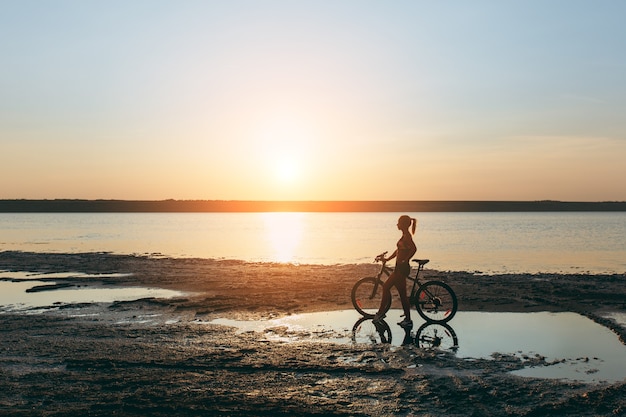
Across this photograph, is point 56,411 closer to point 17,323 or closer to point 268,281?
point 17,323

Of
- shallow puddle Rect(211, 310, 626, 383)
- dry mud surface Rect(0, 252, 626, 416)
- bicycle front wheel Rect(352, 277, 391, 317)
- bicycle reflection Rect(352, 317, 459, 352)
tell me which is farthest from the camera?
bicycle front wheel Rect(352, 277, 391, 317)

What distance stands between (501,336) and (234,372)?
5809 mm

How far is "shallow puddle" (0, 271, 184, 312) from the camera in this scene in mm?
16547

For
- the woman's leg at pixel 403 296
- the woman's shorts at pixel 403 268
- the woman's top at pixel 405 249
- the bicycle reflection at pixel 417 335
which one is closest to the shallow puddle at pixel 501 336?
the bicycle reflection at pixel 417 335

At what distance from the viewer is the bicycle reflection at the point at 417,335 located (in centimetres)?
1116

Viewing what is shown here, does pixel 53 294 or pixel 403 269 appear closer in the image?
pixel 403 269

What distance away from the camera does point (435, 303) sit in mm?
13320

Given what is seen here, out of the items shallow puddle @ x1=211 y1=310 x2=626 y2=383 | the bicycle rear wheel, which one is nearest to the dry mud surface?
shallow puddle @ x1=211 y1=310 x2=626 y2=383

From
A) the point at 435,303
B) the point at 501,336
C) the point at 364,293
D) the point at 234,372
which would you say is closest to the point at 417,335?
the point at 435,303

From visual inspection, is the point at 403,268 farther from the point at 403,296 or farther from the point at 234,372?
the point at 234,372

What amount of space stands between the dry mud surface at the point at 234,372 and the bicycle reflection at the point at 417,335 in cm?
69

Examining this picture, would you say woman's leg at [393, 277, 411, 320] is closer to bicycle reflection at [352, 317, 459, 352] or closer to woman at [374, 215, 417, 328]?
woman at [374, 215, 417, 328]

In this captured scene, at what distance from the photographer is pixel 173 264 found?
30.2m

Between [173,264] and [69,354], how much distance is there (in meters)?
20.6
